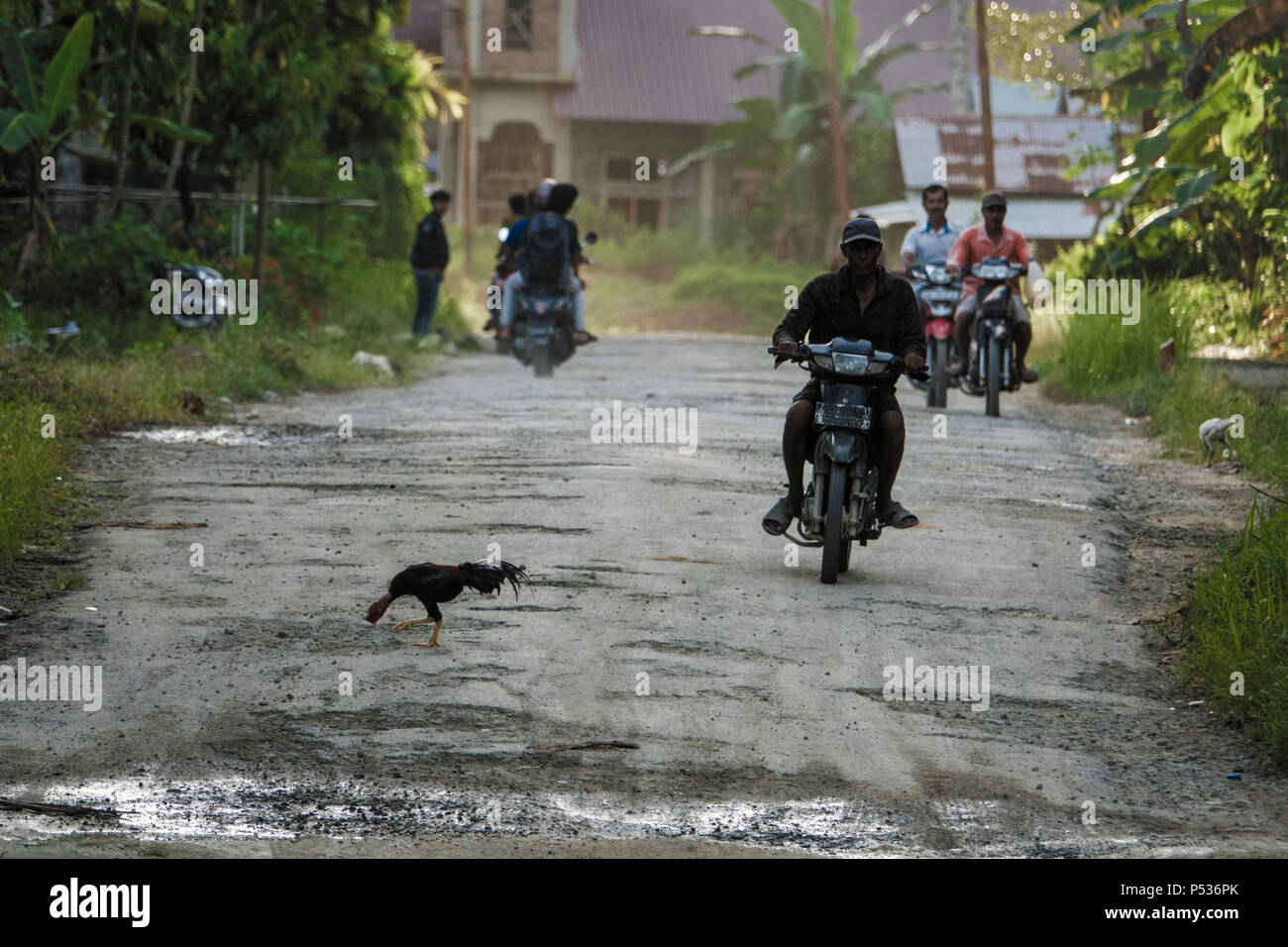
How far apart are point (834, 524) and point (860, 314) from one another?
1075 mm

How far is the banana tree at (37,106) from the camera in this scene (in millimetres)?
15086

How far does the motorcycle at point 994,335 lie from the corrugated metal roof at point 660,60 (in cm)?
2729

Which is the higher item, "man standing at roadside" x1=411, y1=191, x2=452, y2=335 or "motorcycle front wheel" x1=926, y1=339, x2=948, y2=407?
"man standing at roadside" x1=411, y1=191, x2=452, y2=335

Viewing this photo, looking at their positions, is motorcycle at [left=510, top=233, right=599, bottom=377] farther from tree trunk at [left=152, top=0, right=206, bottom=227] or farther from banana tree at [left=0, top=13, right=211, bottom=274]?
tree trunk at [left=152, top=0, right=206, bottom=227]

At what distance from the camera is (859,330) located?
8352 millimetres

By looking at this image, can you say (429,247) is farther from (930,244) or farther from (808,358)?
(808,358)

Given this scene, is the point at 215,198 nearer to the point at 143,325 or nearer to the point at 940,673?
the point at 143,325

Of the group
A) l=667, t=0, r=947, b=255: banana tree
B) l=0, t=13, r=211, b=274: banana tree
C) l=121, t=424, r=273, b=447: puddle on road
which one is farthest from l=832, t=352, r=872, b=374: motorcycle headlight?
l=667, t=0, r=947, b=255: banana tree

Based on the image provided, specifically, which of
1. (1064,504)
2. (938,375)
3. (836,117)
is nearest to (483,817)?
(1064,504)

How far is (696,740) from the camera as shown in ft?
19.5

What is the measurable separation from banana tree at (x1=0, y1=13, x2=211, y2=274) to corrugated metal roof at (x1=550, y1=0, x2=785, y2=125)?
26.6m

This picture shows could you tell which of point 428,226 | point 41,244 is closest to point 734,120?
point 428,226

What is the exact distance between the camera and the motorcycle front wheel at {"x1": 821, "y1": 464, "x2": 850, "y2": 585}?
315 inches

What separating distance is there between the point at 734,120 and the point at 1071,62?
11490 mm
